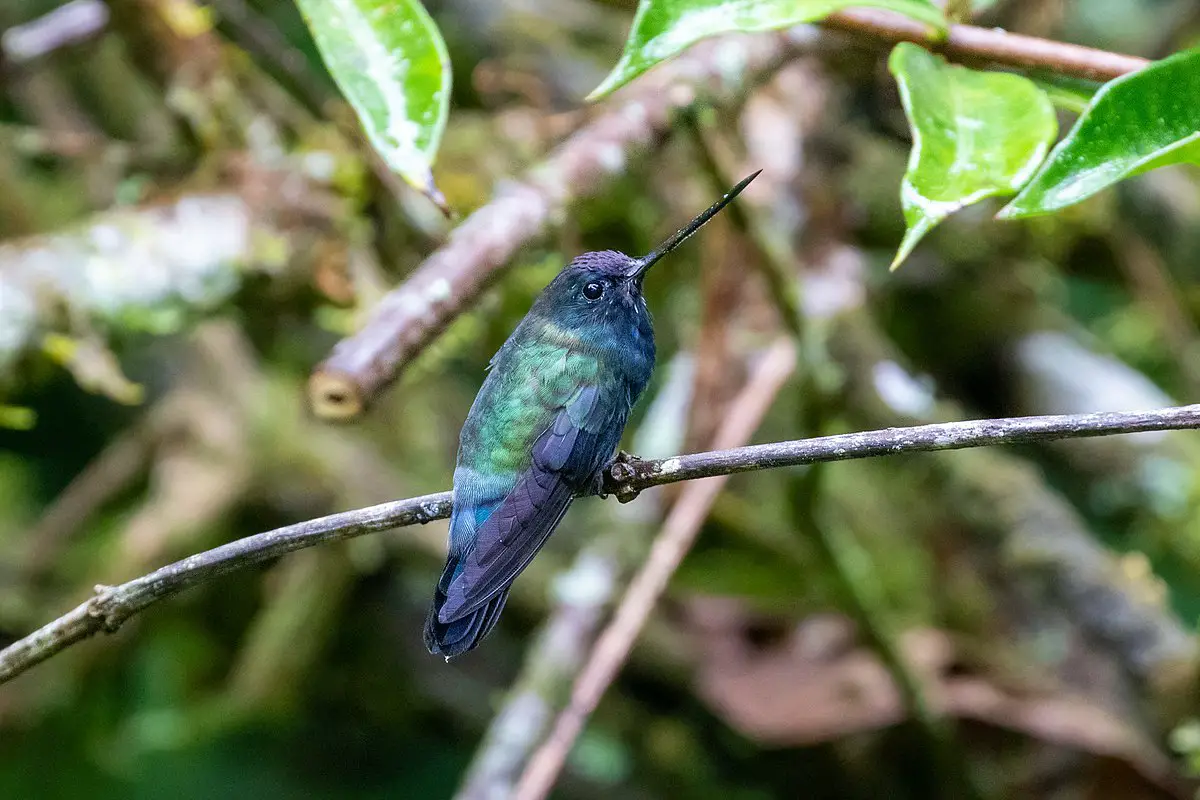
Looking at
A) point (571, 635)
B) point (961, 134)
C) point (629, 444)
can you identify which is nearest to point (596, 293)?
point (961, 134)

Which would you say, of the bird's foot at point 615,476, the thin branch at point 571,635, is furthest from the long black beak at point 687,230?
the thin branch at point 571,635

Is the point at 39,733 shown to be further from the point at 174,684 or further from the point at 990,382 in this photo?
the point at 990,382

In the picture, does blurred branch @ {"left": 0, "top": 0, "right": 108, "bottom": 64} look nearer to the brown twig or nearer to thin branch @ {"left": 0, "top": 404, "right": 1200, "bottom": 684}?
the brown twig

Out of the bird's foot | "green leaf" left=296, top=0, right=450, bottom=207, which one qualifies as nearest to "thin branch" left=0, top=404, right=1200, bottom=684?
the bird's foot

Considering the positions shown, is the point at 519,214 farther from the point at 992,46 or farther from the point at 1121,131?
the point at 1121,131

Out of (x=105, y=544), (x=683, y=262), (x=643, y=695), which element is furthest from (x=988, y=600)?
(x=105, y=544)

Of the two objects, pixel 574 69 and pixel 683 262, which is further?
pixel 574 69

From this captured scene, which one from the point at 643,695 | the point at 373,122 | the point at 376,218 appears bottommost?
the point at 643,695
